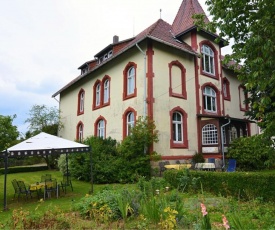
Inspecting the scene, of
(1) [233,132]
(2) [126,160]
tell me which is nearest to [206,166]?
(2) [126,160]

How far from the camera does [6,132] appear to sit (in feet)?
33.6

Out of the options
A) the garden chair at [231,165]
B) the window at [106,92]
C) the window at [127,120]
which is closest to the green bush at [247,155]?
the garden chair at [231,165]

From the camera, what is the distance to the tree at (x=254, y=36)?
6.43 meters

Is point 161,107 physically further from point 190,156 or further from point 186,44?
point 186,44

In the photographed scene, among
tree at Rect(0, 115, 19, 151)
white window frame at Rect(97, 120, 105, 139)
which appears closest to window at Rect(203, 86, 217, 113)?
white window frame at Rect(97, 120, 105, 139)

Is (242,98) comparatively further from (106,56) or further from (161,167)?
(106,56)

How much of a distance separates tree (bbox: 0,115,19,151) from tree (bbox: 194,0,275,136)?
8760mm

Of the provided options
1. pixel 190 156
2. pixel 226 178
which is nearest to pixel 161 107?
pixel 190 156

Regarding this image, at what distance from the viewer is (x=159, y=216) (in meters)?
4.61

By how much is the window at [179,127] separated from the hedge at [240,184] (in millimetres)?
5956

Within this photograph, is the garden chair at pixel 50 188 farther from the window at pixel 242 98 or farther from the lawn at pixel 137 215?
the window at pixel 242 98

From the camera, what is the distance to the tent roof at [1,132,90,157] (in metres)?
8.70

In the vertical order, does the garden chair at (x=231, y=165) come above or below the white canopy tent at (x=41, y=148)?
below

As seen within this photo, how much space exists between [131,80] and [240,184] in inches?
411
